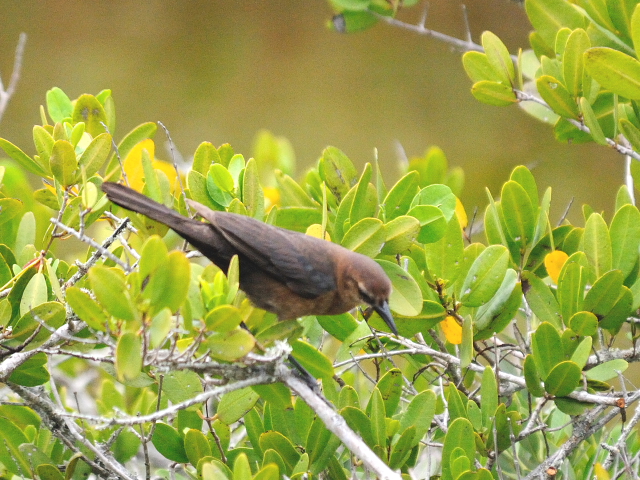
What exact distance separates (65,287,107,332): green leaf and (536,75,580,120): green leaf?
1.88 metres

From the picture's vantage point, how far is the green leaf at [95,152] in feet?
8.87

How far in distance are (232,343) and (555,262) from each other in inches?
55.2

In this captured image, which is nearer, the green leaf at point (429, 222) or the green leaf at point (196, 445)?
the green leaf at point (196, 445)

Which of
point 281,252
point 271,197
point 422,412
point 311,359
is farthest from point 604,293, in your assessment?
point 271,197

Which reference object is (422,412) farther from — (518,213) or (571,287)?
(518,213)

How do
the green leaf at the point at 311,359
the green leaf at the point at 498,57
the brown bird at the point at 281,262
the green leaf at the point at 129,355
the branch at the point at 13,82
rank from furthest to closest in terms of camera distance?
1. the branch at the point at 13,82
2. the green leaf at the point at 498,57
3. the brown bird at the point at 281,262
4. the green leaf at the point at 311,359
5. the green leaf at the point at 129,355

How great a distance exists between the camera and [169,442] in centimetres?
265

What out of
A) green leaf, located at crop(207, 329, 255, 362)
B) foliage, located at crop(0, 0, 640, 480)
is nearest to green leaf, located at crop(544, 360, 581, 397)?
foliage, located at crop(0, 0, 640, 480)

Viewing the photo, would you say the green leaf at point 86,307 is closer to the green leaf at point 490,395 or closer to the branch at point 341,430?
the branch at point 341,430

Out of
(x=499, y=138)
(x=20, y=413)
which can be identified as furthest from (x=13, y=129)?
(x=20, y=413)

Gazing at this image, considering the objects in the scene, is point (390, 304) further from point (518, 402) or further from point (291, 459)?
point (518, 402)

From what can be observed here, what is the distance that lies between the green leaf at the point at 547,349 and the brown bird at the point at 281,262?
20.2 inches

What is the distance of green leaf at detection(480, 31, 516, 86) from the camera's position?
3113 mm

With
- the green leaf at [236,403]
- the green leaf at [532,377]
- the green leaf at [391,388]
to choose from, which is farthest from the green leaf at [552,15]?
the green leaf at [236,403]
